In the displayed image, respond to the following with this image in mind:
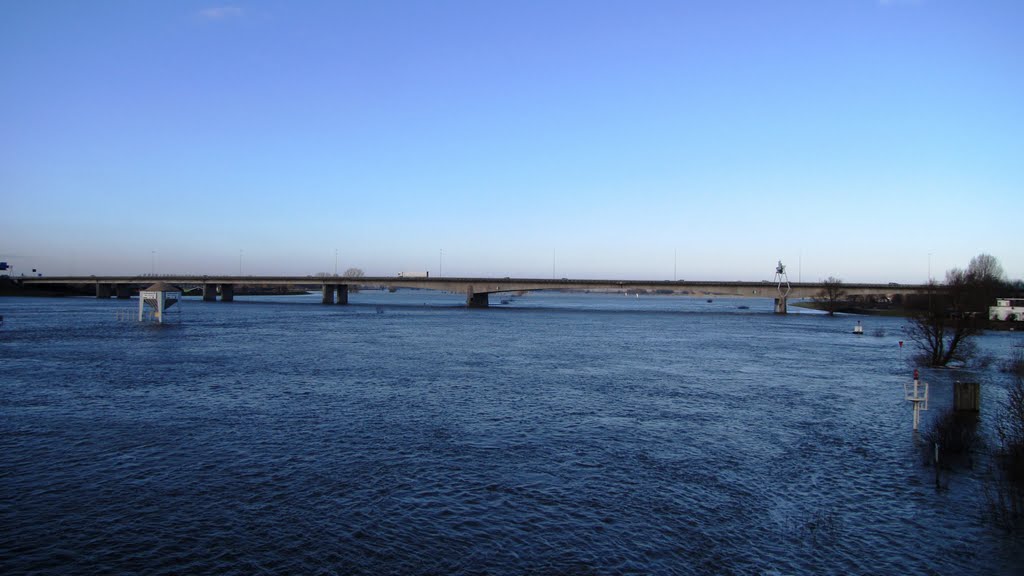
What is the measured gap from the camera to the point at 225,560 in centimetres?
1424

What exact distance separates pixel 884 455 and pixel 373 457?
18.5 m

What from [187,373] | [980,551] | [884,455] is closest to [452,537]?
[980,551]

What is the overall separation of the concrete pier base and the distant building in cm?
10801

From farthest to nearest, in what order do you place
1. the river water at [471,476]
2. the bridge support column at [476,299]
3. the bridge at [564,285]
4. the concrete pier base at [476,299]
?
1. the concrete pier base at [476,299]
2. the bridge support column at [476,299]
3. the bridge at [564,285]
4. the river water at [471,476]

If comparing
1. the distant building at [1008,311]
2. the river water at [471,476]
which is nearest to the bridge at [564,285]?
the distant building at [1008,311]

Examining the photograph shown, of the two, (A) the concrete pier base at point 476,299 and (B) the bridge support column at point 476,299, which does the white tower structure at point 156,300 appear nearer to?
(B) the bridge support column at point 476,299

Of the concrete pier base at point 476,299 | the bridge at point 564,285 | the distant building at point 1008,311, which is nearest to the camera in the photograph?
the distant building at point 1008,311

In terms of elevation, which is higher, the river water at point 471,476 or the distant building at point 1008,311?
the distant building at point 1008,311

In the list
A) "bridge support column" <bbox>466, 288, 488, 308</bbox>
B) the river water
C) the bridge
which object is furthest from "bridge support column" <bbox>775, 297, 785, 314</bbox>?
the river water

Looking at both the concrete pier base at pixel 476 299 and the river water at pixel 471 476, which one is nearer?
the river water at pixel 471 476

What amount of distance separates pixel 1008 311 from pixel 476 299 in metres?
113

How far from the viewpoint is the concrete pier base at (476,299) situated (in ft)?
556

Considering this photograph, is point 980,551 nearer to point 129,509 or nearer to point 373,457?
point 373,457

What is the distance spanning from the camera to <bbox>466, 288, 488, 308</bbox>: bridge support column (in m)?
168
